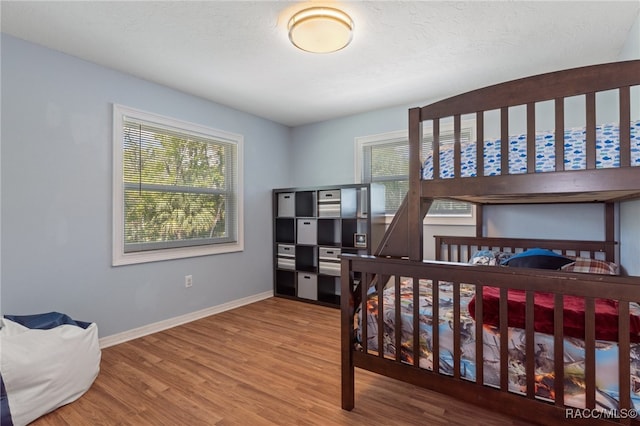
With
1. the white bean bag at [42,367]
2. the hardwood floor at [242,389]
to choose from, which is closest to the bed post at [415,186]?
the hardwood floor at [242,389]

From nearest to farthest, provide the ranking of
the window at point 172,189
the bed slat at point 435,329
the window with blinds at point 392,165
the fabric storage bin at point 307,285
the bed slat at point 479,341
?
the bed slat at point 479,341, the bed slat at point 435,329, the window at point 172,189, the window with blinds at point 392,165, the fabric storage bin at point 307,285

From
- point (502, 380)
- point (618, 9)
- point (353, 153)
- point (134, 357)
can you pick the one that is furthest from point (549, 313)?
point (353, 153)

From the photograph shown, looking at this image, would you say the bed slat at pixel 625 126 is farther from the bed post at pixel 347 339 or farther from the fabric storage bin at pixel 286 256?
the fabric storage bin at pixel 286 256

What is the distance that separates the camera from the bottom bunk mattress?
1.13 m

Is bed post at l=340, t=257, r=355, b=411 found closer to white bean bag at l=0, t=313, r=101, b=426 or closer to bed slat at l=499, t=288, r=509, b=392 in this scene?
bed slat at l=499, t=288, r=509, b=392

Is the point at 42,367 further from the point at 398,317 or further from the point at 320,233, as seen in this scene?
the point at 320,233

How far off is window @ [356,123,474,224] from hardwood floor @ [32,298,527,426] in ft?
5.44

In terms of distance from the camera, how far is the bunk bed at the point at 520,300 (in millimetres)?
1111

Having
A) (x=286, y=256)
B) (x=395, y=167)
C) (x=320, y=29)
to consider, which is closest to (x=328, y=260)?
(x=286, y=256)

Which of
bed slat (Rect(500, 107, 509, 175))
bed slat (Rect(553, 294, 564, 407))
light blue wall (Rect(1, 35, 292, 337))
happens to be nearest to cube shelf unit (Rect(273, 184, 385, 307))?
light blue wall (Rect(1, 35, 292, 337))

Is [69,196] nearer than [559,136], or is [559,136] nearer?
[559,136]

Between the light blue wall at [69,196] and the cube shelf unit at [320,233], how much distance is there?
3.72 ft

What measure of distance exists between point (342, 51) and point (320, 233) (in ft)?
6.60

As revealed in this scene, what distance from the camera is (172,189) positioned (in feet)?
9.87
